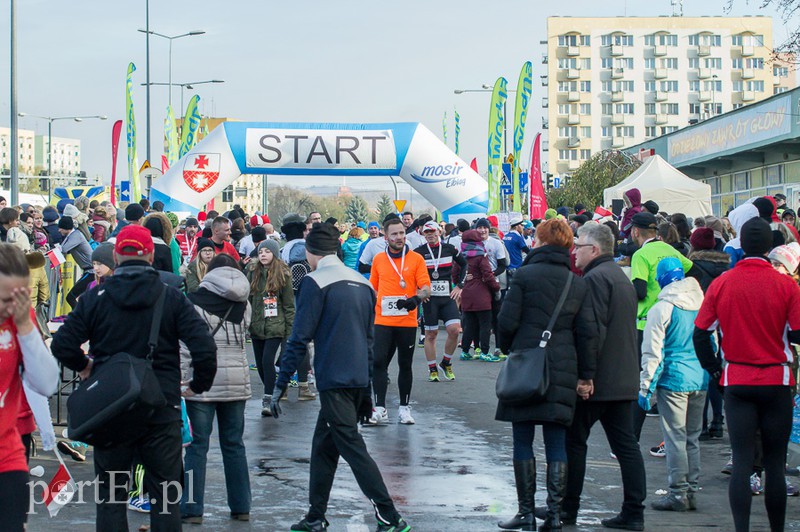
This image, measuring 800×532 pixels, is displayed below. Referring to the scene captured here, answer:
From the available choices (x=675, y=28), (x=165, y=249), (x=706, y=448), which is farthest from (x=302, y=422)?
(x=675, y=28)

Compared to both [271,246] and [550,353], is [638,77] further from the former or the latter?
[550,353]

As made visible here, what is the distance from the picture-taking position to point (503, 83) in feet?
105

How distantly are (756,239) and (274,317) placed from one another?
6.02 metres

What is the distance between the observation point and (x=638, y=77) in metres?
129

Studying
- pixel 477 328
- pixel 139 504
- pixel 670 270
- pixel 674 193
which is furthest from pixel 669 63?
pixel 139 504

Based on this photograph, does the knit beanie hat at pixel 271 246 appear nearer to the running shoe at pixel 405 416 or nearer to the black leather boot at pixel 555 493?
the running shoe at pixel 405 416

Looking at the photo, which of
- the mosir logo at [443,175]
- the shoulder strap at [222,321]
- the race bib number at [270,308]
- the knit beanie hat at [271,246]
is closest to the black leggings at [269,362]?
the race bib number at [270,308]

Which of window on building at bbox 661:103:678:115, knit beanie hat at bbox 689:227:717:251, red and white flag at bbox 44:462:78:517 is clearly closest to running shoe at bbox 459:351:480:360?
knit beanie hat at bbox 689:227:717:251

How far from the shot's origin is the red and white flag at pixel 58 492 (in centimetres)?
689

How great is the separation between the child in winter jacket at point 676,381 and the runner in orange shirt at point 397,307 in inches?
132

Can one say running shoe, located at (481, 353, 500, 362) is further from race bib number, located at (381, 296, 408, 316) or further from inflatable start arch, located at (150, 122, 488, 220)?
inflatable start arch, located at (150, 122, 488, 220)

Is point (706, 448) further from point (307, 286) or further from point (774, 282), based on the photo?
point (307, 286)

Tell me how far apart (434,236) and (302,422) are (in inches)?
162

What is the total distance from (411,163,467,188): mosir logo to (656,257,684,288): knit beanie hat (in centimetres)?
1830
